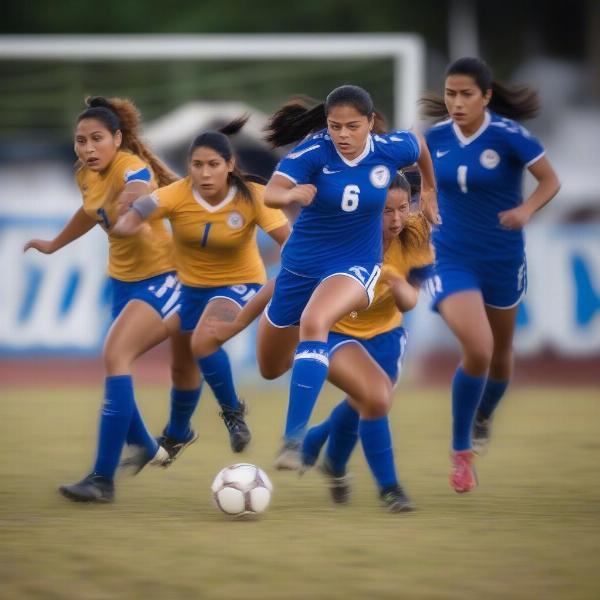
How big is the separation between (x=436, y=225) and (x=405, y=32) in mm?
18324

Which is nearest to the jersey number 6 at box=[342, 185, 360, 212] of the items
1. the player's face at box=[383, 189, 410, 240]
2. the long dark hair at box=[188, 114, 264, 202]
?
the player's face at box=[383, 189, 410, 240]

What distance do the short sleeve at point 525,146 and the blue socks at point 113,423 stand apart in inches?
93.4

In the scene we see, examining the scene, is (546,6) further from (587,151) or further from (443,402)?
(443,402)

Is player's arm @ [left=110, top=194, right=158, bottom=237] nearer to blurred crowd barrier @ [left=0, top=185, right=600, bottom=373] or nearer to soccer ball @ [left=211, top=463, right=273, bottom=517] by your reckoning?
soccer ball @ [left=211, top=463, right=273, bottom=517]

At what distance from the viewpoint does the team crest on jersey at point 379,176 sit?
7.04m

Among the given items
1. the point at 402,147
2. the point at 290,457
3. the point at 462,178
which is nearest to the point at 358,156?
the point at 402,147

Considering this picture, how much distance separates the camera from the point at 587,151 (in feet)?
62.1

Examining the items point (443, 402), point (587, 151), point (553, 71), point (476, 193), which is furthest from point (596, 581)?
point (553, 71)

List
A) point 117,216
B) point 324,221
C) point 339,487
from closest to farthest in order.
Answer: point 324,221
point 339,487
point 117,216

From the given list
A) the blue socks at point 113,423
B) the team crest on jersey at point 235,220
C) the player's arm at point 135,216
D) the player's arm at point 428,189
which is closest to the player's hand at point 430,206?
the player's arm at point 428,189

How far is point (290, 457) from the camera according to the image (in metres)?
6.50

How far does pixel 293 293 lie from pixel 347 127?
2.93 ft

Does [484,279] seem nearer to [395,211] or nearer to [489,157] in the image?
[489,157]

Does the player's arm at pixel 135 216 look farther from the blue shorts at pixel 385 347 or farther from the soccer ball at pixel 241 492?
the soccer ball at pixel 241 492
